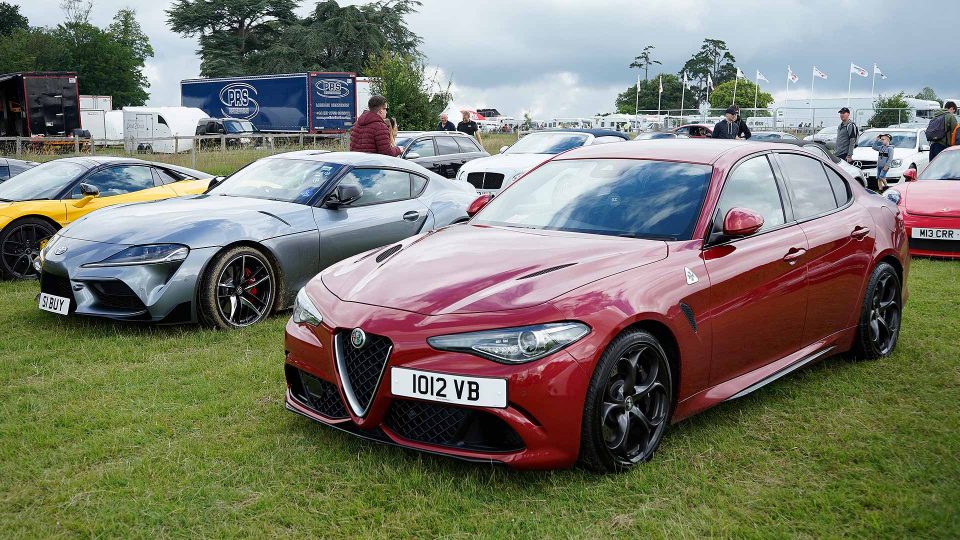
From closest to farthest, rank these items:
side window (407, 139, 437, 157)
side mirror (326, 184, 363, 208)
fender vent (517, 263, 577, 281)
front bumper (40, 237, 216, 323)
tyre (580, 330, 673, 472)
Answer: tyre (580, 330, 673, 472) → fender vent (517, 263, 577, 281) → front bumper (40, 237, 216, 323) → side mirror (326, 184, 363, 208) → side window (407, 139, 437, 157)

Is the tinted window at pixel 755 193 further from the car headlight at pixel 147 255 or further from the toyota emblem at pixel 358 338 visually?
the car headlight at pixel 147 255

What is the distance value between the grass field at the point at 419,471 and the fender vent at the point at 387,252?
0.92 meters

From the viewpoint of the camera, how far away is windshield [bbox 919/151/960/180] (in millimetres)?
10984

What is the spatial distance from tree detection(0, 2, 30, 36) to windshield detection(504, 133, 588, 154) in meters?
78.5

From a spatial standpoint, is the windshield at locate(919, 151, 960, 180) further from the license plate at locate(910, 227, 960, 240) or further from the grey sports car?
the grey sports car

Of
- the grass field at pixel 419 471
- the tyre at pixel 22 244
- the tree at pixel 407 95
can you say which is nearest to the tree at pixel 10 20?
the tree at pixel 407 95

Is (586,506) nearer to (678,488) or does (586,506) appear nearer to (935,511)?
(678,488)

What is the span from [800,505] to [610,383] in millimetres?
917

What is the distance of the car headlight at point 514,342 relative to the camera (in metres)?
3.51

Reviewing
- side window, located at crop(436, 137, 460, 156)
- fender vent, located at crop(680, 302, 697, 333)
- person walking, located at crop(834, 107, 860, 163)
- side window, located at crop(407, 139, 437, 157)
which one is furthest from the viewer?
person walking, located at crop(834, 107, 860, 163)

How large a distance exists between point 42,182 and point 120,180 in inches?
30.5

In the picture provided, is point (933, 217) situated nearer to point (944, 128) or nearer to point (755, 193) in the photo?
point (755, 193)

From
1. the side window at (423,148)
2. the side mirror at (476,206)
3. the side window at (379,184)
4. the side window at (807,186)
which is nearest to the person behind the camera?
the side window at (807,186)

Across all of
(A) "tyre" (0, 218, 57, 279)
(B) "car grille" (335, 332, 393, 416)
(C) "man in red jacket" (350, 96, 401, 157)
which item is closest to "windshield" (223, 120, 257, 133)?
(C) "man in red jacket" (350, 96, 401, 157)
